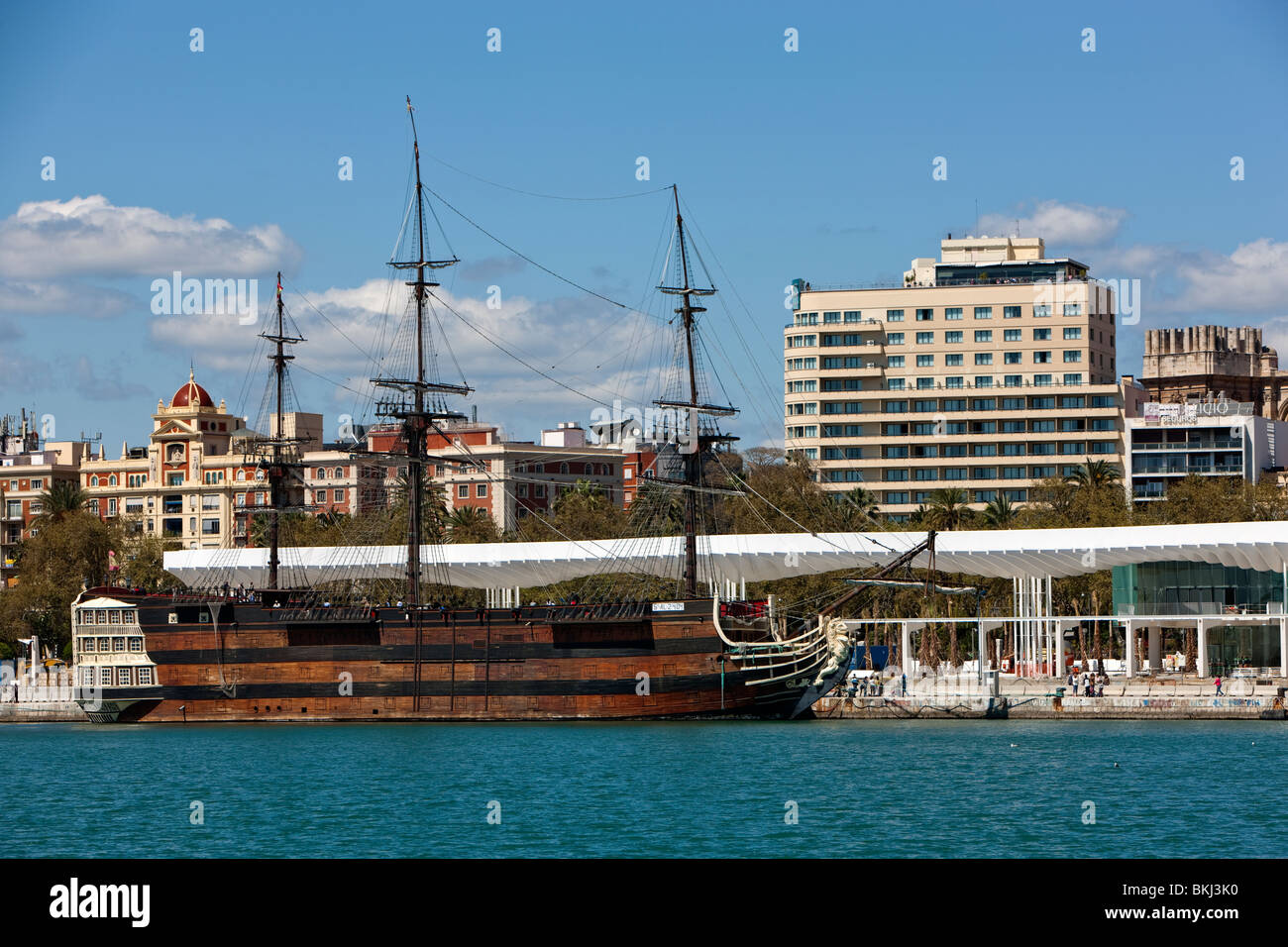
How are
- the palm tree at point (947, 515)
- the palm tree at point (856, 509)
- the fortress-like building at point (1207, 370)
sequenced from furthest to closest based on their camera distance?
the fortress-like building at point (1207, 370), the palm tree at point (947, 515), the palm tree at point (856, 509)

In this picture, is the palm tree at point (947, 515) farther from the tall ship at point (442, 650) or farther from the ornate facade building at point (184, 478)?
the ornate facade building at point (184, 478)

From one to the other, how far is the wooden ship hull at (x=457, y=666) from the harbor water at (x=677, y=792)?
265cm

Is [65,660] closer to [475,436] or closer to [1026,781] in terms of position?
[475,436]

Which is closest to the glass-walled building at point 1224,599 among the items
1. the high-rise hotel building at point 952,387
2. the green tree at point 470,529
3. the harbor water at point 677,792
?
the harbor water at point 677,792

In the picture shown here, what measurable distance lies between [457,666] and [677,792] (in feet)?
89.5

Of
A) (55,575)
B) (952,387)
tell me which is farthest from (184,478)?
(952,387)

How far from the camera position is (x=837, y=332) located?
137625 mm

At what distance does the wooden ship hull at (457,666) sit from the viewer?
210 ft

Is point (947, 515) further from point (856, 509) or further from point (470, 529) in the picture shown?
point (470, 529)

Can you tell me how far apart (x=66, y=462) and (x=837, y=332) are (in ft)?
258

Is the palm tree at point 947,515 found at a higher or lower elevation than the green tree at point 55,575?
higher
